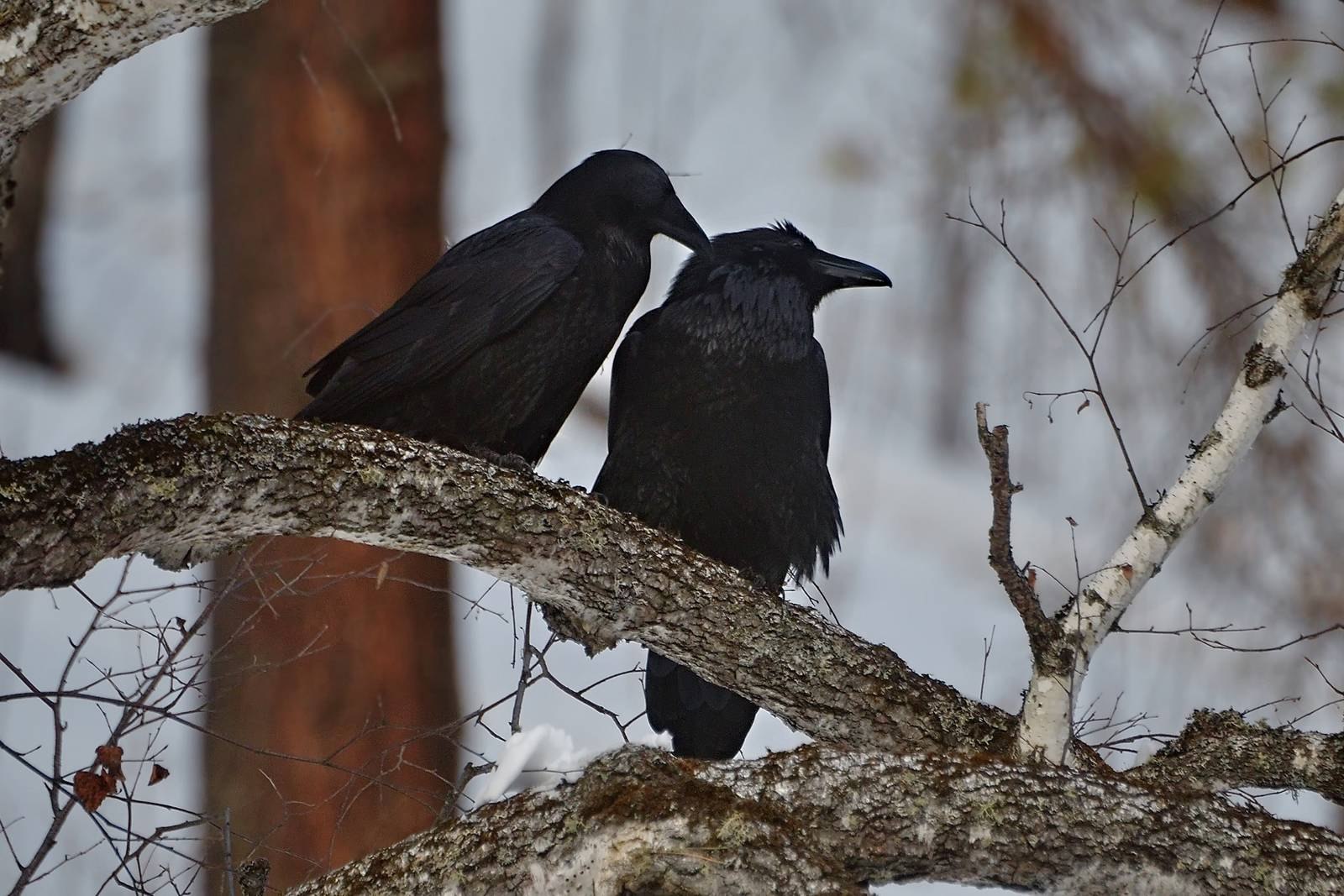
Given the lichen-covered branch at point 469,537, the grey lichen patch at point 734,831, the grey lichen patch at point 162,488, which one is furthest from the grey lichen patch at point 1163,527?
the grey lichen patch at point 162,488

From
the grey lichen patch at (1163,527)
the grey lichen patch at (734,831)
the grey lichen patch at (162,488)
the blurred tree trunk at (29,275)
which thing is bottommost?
the grey lichen patch at (734,831)

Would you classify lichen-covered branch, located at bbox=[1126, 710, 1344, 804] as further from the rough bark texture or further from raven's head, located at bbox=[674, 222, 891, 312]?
raven's head, located at bbox=[674, 222, 891, 312]

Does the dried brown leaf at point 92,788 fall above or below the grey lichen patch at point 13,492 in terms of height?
below

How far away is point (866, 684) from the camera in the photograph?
3602 mm

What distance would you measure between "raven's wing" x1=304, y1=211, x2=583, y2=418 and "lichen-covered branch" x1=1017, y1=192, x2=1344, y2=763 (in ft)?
5.53

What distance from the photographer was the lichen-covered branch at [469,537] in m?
2.68

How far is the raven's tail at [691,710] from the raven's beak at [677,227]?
3.89 feet

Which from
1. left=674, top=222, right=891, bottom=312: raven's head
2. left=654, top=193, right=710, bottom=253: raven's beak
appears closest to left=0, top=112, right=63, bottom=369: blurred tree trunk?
left=674, top=222, right=891, bottom=312: raven's head

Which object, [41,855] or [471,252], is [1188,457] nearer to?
[471,252]

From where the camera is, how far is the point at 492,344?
13.5 ft

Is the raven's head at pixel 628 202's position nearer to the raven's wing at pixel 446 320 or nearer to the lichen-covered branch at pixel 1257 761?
the raven's wing at pixel 446 320

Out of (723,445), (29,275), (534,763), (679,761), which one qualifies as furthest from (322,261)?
(679,761)

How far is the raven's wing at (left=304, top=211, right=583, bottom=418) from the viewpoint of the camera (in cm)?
406

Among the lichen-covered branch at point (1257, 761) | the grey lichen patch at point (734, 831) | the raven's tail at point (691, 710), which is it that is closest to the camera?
the grey lichen patch at point (734, 831)
